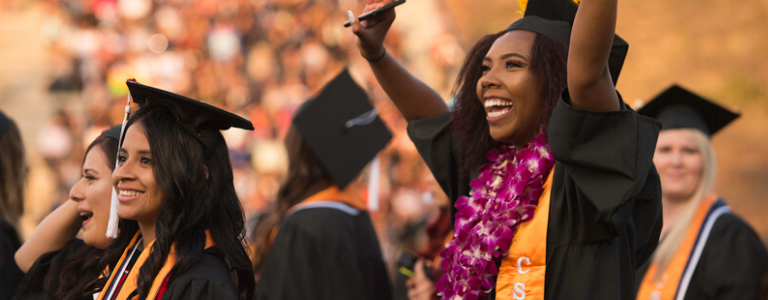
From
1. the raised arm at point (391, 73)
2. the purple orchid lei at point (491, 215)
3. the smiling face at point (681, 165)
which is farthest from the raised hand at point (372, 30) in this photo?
the smiling face at point (681, 165)

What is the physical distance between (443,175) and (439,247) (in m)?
1.78

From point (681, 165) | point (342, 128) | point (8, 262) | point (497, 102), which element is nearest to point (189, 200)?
point (497, 102)

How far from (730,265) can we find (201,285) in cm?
261

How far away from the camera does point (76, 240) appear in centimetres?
330

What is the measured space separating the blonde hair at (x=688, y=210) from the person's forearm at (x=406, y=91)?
166cm

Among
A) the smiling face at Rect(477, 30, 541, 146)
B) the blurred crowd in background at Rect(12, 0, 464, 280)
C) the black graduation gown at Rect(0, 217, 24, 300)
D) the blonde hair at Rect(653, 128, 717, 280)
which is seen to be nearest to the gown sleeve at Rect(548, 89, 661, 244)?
the smiling face at Rect(477, 30, 541, 146)

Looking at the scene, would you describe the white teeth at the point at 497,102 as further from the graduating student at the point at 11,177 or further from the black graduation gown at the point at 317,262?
the graduating student at the point at 11,177

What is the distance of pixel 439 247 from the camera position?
4.56 metres

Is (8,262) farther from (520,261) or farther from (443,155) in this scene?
(520,261)

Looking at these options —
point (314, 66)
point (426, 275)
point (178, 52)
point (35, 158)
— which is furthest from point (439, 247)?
point (35, 158)

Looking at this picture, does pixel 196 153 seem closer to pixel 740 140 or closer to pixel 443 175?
pixel 443 175

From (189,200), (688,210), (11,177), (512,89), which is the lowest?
(688,210)

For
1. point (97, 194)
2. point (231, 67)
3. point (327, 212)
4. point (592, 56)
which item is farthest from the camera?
point (231, 67)

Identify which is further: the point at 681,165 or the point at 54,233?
the point at 681,165
